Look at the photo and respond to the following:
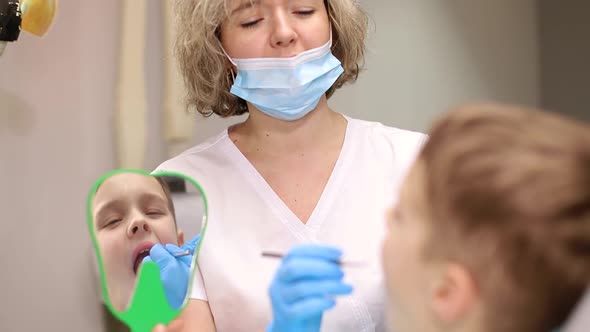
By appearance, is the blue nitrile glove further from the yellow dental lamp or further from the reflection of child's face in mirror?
the yellow dental lamp

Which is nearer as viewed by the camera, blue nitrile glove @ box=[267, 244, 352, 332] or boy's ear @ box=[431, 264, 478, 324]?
boy's ear @ box=[431, 264, 478, 324]

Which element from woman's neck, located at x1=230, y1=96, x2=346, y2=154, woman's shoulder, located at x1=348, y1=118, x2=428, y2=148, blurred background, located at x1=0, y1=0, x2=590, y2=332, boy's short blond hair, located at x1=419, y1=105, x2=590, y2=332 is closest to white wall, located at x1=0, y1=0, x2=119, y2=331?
blurred background, located at x1=0, y1=0, x2=590, y2=332

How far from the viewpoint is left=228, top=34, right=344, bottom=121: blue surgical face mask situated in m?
1.36

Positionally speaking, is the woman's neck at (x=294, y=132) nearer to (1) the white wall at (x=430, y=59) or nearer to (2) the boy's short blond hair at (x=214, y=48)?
(2) the boy's short blond hair at (x=214, y=48)

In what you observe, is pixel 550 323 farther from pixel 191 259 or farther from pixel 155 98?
pixel 155 98

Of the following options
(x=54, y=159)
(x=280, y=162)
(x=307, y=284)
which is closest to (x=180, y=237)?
(x=307, y=284)

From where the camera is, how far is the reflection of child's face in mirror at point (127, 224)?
1083 millimetres

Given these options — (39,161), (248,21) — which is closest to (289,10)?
(248,21)

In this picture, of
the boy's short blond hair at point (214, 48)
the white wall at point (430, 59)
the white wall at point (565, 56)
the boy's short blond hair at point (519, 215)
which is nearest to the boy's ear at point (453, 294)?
the boy's short blond hair at point (519, 215)

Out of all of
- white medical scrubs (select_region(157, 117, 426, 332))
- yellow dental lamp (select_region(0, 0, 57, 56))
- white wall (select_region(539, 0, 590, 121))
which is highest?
yellow dental lamp (select_region(0, 0, 57, 56))

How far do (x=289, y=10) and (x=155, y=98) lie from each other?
2.02ft

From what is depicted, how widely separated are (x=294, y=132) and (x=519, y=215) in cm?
76

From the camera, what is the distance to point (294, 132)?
1.45 metres

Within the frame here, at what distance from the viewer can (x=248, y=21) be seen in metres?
1.39
